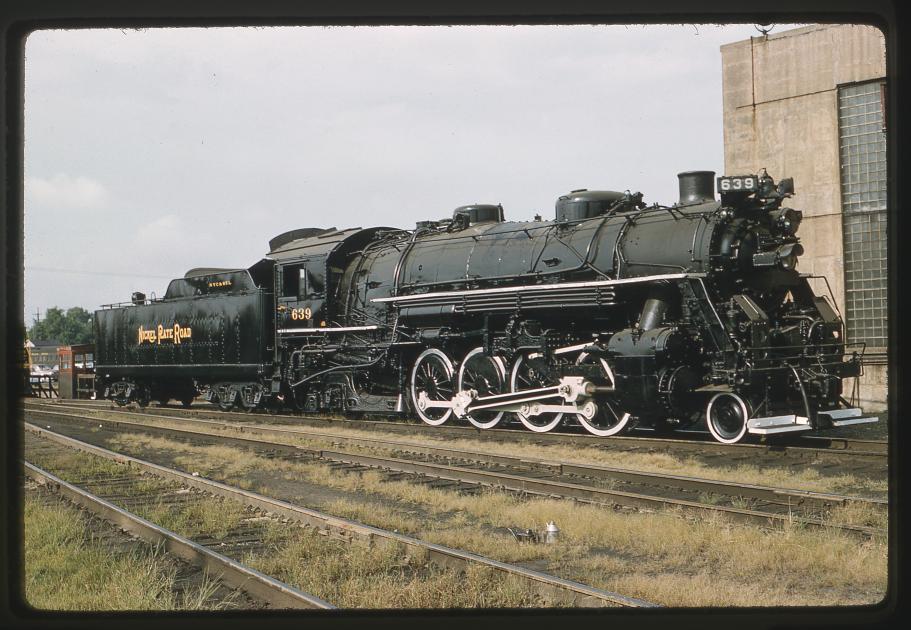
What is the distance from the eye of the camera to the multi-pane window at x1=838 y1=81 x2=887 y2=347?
658 inches

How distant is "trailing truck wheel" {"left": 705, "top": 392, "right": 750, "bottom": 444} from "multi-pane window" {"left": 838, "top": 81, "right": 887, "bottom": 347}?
7225 millimetres

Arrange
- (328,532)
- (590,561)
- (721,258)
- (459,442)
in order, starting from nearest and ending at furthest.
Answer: (590,561) → (328,532) → (721,258) → (459,442)

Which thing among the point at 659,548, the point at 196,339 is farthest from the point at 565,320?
the point at 196,339

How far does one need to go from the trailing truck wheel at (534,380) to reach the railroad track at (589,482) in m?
2.32

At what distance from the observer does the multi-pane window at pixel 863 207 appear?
54.8ft

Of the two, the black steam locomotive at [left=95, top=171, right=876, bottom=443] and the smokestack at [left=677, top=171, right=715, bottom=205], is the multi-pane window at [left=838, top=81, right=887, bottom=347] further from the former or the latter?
the smokestack at [left=677, top=171, right=715, bottom=205]

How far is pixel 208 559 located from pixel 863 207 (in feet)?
51.2

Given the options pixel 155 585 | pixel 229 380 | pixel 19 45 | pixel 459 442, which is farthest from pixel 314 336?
pixel 19 45

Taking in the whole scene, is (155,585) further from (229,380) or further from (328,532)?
(229,380)

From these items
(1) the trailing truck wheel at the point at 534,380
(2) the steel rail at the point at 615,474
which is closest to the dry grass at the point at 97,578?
(2) the steel rail at the point at 615,474

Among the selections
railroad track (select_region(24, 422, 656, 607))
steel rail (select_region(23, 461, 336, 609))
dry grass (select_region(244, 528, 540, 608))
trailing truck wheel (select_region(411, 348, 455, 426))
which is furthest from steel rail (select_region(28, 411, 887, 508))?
steel rail (select_region(23, 461, 336, 609))

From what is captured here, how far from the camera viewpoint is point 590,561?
5867 mm

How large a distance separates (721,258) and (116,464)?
8860 mm

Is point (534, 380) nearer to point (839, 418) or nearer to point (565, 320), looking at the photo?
point (565, 320)
